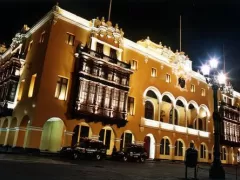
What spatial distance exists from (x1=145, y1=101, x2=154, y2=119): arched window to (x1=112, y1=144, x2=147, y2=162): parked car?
7929mm

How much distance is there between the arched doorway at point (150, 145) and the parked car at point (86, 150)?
424 inches

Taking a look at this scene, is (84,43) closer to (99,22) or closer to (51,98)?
(99,22)

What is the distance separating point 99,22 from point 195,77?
19.6 metres

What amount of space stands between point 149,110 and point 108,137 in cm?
809

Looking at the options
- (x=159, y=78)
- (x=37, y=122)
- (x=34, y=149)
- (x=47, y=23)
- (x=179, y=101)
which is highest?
(x=47, y=23)

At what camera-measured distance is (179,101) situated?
3741 centimetres

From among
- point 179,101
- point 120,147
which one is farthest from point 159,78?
point 120,147

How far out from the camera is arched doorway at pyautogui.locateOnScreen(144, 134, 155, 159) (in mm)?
31922

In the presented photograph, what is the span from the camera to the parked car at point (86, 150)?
20.5 m

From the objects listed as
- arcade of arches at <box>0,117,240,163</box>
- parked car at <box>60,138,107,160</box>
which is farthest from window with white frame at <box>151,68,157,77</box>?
parked car at <box>60,138,107,160</box>

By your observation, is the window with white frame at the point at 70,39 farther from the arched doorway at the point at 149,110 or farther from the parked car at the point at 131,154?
the arched doorway at the point at 149,110

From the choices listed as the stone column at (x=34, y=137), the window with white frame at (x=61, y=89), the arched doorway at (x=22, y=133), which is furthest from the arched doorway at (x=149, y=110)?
the arched doorway at (x=22, y=133)

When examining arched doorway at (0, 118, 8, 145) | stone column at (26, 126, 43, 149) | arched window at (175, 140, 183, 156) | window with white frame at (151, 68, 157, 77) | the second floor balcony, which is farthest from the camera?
arched window at (175, 140, 183, 156)

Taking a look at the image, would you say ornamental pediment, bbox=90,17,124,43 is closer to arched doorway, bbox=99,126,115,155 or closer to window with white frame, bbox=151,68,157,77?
window with white frame, bbox=151,68,157,77
